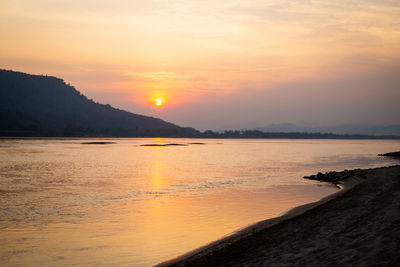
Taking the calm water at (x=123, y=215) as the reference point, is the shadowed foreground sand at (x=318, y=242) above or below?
above

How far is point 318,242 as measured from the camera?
13445 millimetres

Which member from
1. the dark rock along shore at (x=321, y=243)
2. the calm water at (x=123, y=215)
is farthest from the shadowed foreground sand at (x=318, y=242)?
the calm water at (x=123, y=215)

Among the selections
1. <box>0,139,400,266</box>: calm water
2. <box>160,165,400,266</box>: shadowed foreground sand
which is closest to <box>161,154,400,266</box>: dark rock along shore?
<box>160,165,400,266</box>: shadowed foreground sand

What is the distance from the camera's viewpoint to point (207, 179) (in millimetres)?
44656

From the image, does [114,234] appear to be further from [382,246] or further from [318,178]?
[318,178]

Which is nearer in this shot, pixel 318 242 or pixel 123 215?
pixel 318 242

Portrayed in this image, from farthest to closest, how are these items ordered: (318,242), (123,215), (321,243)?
(123,215), (318,242), (321,243)

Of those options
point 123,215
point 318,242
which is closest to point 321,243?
point 318,242

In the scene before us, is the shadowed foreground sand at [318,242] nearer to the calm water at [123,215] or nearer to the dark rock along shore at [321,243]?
the dark rock along shore at [321,243]

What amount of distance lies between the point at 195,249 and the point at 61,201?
15.6 metres

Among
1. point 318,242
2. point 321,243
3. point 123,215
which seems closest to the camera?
point 321,243

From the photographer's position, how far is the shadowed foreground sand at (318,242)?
11398mm

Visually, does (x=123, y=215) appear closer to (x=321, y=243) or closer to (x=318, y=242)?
(x=318, y=242)

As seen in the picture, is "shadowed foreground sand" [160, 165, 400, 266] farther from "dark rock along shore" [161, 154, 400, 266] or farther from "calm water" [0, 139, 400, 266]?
"calm water" [0, 139, 400, 266]
